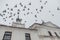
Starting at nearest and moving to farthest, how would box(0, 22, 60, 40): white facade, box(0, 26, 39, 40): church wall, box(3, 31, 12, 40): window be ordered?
box(3, 31, 12, 40): window, box(0, 26, 39, 40): church wall, box(0, 22, 60, 40): white facade

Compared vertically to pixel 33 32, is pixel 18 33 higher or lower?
lower

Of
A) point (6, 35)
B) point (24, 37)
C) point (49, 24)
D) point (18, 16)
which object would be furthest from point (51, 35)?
point (18, 16)

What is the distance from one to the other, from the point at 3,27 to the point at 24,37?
2.54 metres

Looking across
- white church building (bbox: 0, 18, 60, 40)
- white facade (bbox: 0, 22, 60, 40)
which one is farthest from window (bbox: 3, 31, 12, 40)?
white facade (bbox: 0, 22, 60, 40)

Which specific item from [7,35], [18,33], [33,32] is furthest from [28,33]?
[7,35]

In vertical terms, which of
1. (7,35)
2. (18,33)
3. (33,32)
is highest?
(33,32)

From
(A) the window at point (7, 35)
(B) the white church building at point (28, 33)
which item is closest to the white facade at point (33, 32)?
(B) the white church building at point (28, 33)

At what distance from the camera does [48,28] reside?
12.4 m

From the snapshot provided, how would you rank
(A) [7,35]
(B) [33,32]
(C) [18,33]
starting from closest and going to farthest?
(A) [7,35] → (C) [18,33] → (B) [33,32]

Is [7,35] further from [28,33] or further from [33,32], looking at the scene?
[33,32]

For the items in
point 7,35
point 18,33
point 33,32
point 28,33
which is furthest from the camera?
point 33,32

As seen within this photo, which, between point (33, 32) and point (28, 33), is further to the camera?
point (33, 32)

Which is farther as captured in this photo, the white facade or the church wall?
the white facade

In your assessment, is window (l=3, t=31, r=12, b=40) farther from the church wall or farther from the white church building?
the church wall
